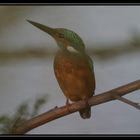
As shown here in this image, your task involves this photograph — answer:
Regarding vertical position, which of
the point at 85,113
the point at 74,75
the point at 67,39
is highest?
the point at 67,39

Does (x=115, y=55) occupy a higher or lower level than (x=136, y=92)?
higher

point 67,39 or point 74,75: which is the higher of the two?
point 67,39

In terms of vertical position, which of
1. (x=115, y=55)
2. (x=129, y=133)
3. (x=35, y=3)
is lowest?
(x=129, y=133)

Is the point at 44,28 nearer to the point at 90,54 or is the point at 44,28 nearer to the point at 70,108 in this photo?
the point at 90,54

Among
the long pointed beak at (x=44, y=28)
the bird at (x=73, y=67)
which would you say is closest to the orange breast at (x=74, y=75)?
the bird at (x=73, y=67)

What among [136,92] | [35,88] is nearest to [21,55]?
[35,88]

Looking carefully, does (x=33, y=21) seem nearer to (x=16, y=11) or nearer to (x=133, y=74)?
(x=16, y=11)

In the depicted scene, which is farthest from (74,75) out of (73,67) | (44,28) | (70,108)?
(44,28)

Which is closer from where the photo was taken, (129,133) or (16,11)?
(16,11)
